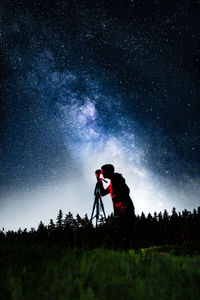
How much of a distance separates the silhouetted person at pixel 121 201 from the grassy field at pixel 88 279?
2.76 m

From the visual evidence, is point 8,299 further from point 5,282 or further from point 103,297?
point 103,297

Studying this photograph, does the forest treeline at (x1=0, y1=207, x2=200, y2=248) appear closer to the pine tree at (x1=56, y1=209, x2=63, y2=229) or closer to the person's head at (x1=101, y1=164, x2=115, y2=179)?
the pine tree at (x1=56, y1=209, x2=63, y2=229)

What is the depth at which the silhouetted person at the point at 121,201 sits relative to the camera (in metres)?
6.83

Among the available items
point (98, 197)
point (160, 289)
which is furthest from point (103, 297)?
point (98, 197)

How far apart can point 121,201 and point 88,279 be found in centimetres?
404

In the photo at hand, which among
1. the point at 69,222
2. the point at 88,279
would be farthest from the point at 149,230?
the point at 88,279

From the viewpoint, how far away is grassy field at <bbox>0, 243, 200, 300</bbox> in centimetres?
233

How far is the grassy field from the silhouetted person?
276cm

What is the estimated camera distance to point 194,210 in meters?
24.3

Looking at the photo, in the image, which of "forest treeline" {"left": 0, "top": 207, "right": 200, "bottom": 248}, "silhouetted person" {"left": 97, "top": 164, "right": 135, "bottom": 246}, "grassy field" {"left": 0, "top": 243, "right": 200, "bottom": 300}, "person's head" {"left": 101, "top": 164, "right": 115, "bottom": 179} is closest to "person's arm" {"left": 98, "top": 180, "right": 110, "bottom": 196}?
"silhouetted person" {"left": 97, "top": 164, "right": 135, "bottom": 246}

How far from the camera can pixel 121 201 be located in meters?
6.86

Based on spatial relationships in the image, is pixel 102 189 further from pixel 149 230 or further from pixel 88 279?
pixel 149 230

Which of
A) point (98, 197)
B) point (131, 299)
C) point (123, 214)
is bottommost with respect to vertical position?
point (131, 299)

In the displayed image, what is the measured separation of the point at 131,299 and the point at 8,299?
3.77ft
